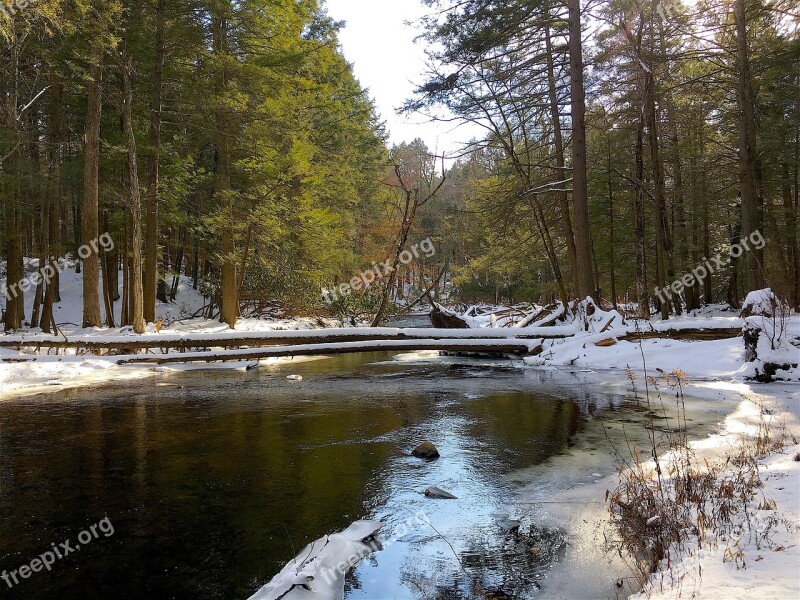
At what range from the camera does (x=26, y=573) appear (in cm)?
340

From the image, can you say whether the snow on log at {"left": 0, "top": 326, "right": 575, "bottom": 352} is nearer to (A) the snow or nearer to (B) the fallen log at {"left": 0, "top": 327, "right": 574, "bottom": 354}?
(B) the fallen log at {"left": 0, "top": 327, "right": 574, "bottom": 354}

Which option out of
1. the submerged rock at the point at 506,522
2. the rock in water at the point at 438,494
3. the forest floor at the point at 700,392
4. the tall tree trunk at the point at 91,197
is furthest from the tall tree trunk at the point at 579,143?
the tall tree trunk at the point at 91,197

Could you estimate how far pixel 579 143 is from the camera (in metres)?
15.0

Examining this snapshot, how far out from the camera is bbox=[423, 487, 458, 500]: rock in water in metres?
4.66

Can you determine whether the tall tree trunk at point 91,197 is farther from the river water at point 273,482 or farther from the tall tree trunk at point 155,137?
the river water at point 273,482

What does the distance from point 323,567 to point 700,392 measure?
868cm

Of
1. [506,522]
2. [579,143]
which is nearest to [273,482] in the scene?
[506,522]

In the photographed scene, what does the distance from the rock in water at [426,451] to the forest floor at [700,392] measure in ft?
5.59

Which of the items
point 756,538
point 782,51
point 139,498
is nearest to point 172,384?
point 139,498

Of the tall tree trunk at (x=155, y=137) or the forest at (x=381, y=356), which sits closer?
the forest at (x=381, y=356)

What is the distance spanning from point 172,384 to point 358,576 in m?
9.89

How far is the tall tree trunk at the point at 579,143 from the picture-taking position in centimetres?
1470

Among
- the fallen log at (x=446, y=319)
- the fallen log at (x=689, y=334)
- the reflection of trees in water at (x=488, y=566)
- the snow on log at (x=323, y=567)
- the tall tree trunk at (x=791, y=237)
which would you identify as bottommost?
the reflection of trees in water at (x=488, y=566)

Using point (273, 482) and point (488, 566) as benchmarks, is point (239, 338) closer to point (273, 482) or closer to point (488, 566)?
point (273, 482)
